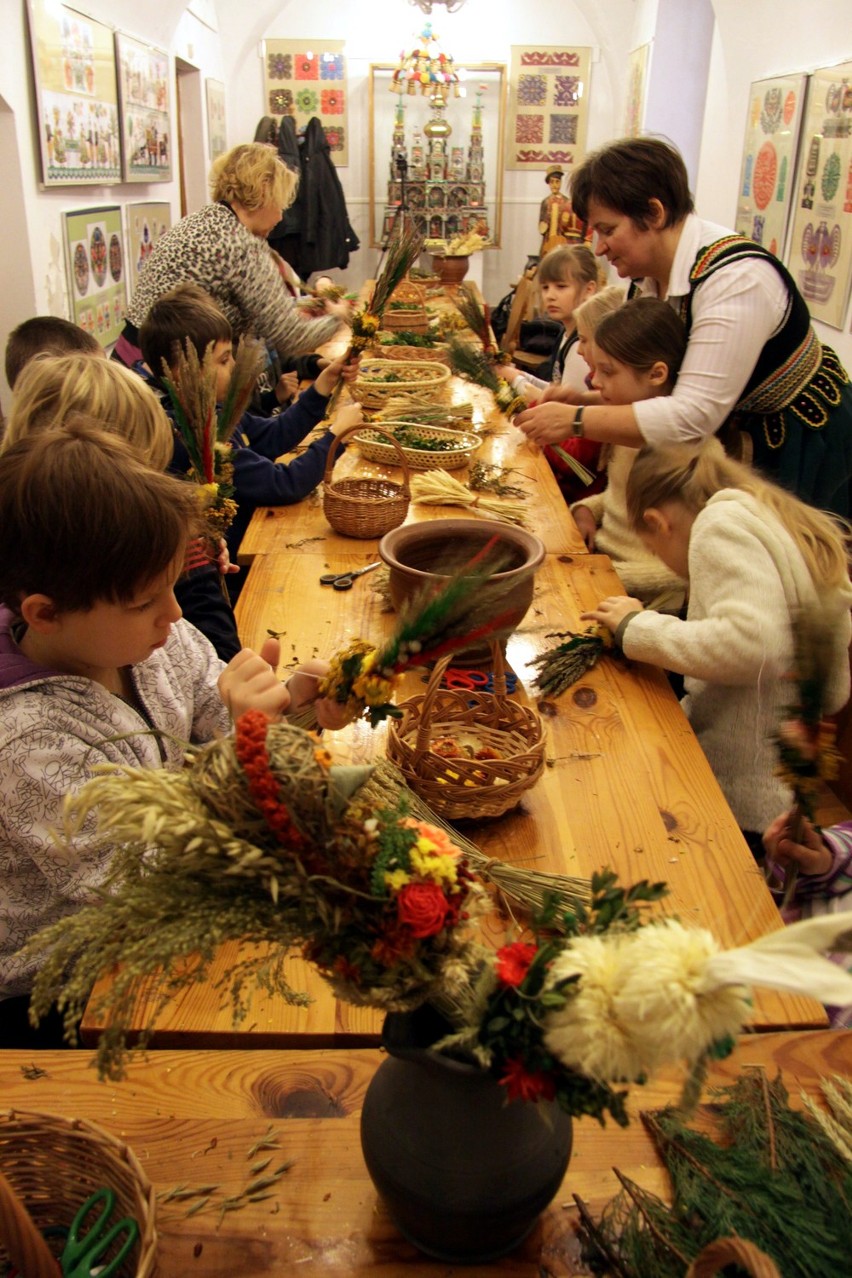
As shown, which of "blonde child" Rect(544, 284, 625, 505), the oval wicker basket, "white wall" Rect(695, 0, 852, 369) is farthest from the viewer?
"white wall" Rect(695, 0, 852, 369)

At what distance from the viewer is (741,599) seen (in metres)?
1.73

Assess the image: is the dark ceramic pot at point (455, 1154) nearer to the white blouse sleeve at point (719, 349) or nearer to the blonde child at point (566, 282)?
the white blouse sleeve at point (719, 349)

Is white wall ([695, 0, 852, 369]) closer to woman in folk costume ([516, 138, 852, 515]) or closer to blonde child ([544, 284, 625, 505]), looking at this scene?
blonde child ([544, 284, 625, 505])

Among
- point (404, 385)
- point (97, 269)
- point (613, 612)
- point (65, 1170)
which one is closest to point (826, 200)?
point (404, 385)

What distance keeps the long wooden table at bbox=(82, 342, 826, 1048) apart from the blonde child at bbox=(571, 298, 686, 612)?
0.52 feet

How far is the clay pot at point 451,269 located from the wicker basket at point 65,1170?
264 inches

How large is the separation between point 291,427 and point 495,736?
1.81m

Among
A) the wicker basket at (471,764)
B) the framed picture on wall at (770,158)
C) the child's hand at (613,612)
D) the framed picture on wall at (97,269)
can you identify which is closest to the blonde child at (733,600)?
the child's hand at (613,612)

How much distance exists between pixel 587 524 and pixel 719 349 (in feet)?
2.27

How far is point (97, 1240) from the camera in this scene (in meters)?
0.82

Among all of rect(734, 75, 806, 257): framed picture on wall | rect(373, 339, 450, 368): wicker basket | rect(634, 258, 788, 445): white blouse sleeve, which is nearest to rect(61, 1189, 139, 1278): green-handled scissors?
rect(634, 258, 788, 445): white blouse sleeve

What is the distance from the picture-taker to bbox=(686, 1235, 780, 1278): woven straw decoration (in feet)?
2.03

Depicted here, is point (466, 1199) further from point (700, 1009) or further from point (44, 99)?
point (44, 99)

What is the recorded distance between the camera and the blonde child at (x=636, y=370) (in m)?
2.51
